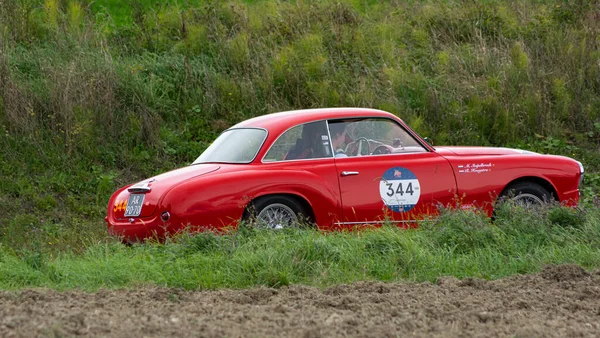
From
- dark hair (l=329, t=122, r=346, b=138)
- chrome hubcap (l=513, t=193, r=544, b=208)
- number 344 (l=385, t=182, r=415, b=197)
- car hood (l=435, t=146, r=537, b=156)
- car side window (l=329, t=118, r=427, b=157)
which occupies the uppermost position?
dark hair (l=329, t=122, r=346, b=138)

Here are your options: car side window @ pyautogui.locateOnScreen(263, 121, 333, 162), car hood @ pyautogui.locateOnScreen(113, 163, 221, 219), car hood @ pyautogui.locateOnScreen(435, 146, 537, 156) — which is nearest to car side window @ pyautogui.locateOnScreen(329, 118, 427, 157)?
car side window @ pyautogui.locateOnScreen(263, 121, 333, 162)

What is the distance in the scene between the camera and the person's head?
29.7ft

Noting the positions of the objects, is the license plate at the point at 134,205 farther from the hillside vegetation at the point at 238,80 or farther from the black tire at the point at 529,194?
the black tire at the point at 529,194

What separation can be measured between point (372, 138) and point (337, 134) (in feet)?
1.24

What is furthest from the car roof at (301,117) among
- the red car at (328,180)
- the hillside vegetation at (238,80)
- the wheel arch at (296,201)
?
the hillside vegetation at (238,80)

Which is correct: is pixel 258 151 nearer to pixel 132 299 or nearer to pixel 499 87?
pixel 132 299

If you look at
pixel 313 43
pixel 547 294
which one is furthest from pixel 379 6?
pixel 547 294

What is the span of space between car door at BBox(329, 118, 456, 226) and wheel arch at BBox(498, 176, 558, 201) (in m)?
0.64

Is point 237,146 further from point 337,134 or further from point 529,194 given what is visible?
point 529,194

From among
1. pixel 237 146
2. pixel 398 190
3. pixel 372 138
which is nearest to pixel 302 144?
pixel 237 146

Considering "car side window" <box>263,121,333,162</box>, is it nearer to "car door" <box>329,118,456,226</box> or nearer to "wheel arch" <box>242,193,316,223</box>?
"car door" <box>329,118,456,226</box>

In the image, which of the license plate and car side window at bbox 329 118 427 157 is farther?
car side window at bbox 329 118 427 157

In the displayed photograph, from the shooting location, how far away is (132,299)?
19.2 feet

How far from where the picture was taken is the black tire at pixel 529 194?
9.42 metres
